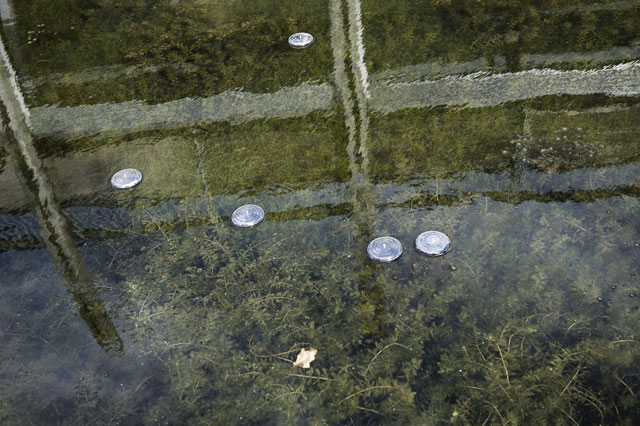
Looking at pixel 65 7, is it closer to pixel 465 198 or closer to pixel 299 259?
pixel 299 259

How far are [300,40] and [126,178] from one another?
212 centimetres

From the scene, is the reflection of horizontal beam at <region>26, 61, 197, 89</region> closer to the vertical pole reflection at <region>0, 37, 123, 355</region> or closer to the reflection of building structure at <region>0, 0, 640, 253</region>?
the reflection of building structure at <region>0, 0, 640, 253</region>

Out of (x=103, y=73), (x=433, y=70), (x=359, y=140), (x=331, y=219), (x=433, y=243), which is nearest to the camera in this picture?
(x=433, y=243)

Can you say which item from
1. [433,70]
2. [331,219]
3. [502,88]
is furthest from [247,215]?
[502,88]

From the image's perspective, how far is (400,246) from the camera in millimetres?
3268

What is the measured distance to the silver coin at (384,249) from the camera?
3219mm

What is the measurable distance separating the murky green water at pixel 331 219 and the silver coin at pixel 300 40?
0.11 metres

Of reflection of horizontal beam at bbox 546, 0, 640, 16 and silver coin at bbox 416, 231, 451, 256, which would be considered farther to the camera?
reflection of horizontal beam at bbox 546, 0, 640, 16

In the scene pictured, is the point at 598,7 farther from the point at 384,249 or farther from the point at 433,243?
the point at 384,249

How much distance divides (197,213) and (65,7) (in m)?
3.73

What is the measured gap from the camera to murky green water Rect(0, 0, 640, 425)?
107 inches

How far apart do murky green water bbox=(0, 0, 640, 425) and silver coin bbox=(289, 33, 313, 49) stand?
0.11 metres

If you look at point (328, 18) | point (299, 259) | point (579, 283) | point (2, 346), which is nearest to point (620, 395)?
point (579, 283)

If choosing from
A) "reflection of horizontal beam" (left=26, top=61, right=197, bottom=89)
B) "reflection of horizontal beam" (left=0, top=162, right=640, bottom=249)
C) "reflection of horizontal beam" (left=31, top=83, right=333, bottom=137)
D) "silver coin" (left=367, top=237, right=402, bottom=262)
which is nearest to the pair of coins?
"silver coin" (left=367, top=237, right=402, bottom=262)
